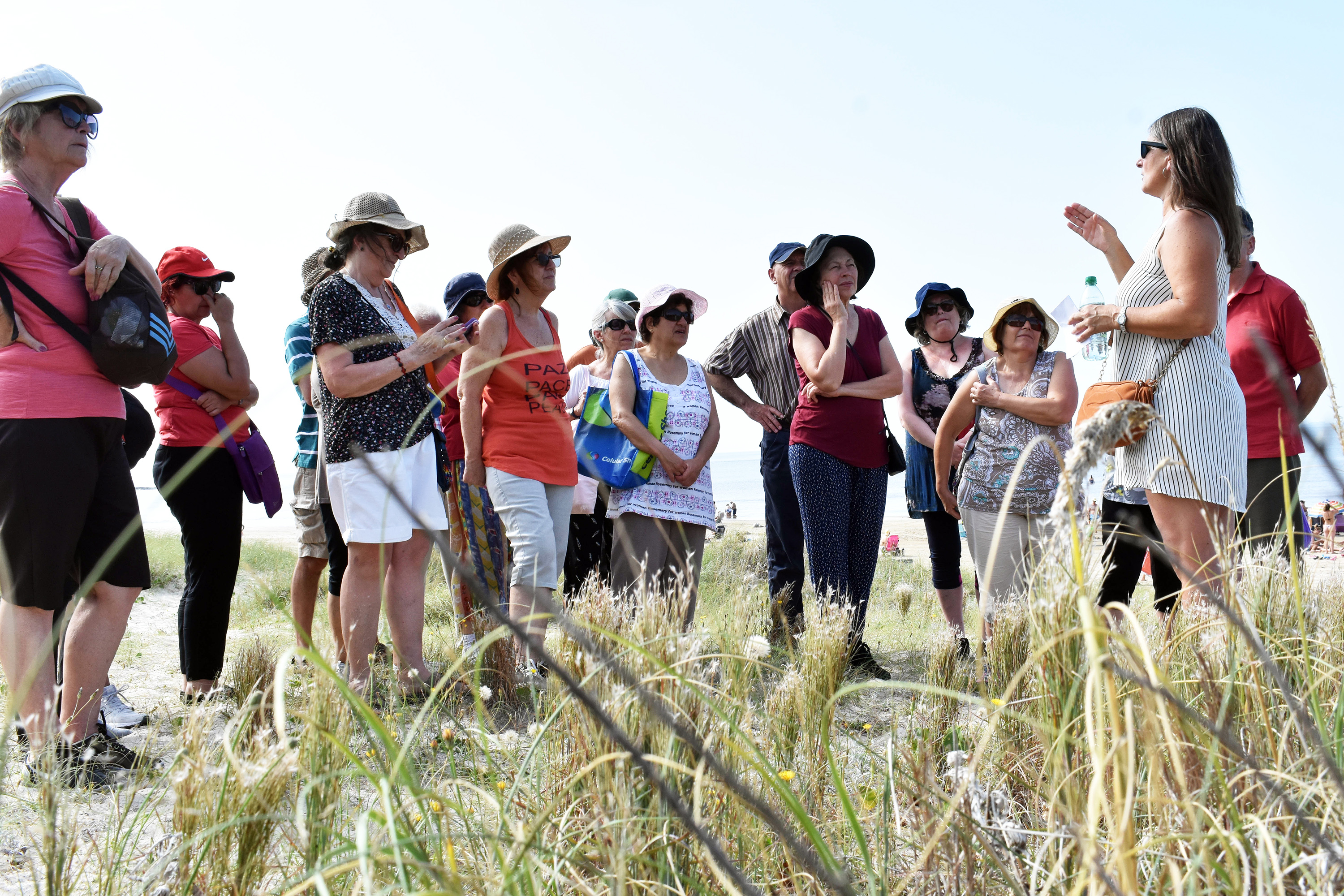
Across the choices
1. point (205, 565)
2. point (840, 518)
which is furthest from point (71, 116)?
point (840, 518)

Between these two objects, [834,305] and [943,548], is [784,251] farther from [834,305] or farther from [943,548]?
[943,548]

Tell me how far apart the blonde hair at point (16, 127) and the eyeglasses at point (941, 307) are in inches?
161

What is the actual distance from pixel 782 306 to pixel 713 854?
459cm

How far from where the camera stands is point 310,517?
14.5 feet

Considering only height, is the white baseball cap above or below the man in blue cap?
above

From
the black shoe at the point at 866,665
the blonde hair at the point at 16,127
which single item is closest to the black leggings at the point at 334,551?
the blonde hair at the point at 16,127

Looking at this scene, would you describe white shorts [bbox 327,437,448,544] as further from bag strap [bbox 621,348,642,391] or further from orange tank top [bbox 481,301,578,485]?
bag strap [bbox 621,348,642,391]

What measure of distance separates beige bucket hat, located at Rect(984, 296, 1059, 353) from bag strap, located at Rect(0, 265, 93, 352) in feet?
11.4

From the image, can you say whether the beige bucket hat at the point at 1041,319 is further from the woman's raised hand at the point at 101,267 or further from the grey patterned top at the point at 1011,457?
the woman's raised hand at the point at 101,267

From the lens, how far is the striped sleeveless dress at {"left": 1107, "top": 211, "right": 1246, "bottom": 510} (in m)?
2.74

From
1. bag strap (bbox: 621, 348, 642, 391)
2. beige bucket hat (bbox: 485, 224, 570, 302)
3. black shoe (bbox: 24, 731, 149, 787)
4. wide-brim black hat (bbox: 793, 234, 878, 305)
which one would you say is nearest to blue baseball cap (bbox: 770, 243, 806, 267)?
wide-brim black hat (bbox: 793, 234, 878, 305)

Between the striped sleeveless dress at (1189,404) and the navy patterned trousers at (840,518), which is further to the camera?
the navy patterned trousers at (840,518)

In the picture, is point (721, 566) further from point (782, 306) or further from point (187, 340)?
point (187, 340)

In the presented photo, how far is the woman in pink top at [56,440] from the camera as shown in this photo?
2584mm
